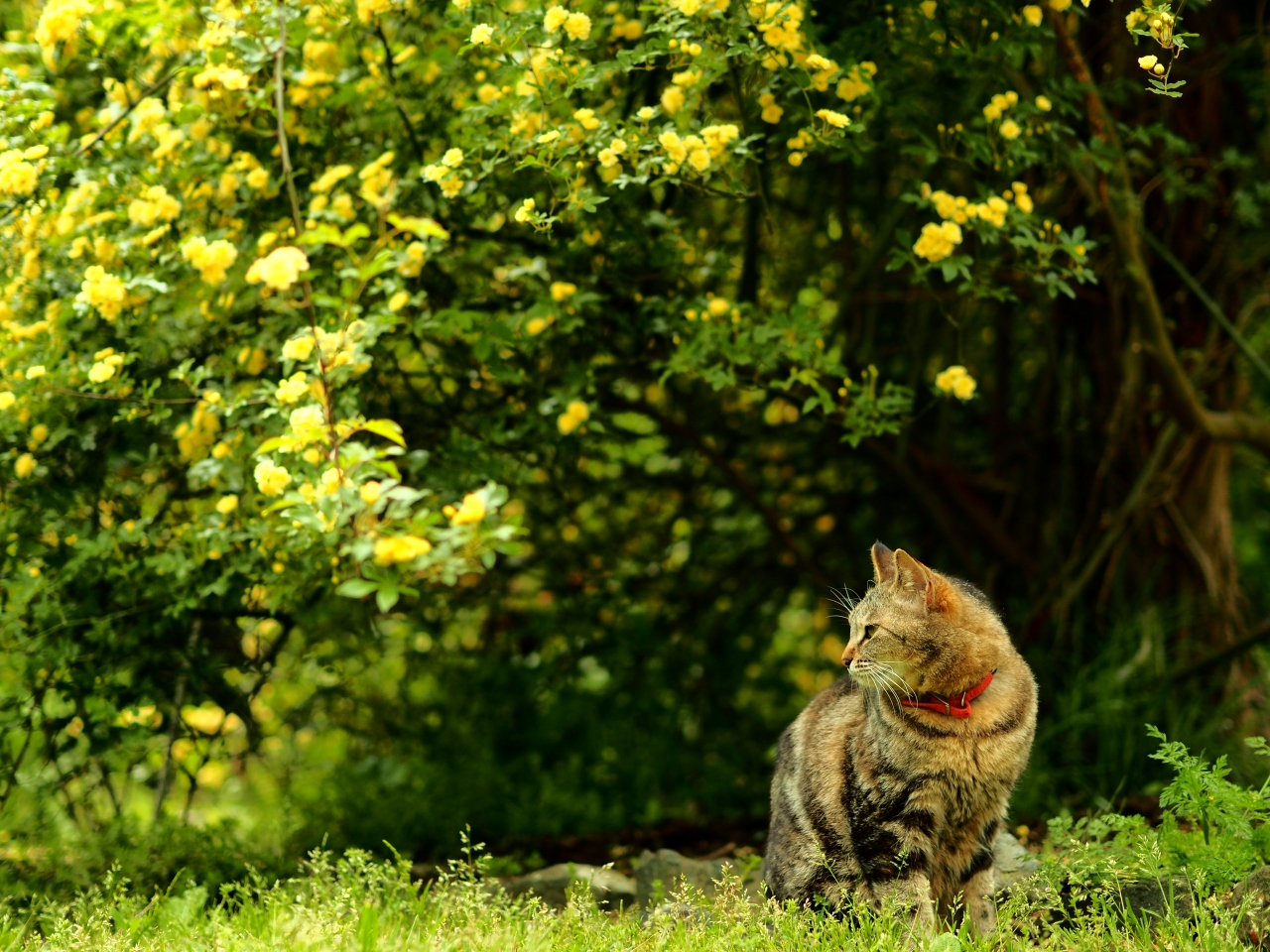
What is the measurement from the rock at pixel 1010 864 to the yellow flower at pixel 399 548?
1.80 m

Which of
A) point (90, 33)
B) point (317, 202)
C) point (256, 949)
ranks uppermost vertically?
point (90, 33)

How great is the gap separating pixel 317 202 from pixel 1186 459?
135 inches

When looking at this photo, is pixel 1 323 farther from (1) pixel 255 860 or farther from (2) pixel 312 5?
(1) pixel 255 860

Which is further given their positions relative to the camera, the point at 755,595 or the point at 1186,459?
the point at 755,595

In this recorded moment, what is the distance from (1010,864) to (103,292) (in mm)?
2751

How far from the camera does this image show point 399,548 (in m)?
1.93

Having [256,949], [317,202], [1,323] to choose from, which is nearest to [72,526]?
[1,323]

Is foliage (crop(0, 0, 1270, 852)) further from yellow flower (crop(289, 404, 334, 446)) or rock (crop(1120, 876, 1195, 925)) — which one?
rock (crop(1120, 876, 1195, 925))

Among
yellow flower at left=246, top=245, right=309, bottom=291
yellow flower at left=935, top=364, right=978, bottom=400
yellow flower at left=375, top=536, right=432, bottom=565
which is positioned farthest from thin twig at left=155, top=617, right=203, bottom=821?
yellow flower at left=935, top=364, right=978, bottom=400

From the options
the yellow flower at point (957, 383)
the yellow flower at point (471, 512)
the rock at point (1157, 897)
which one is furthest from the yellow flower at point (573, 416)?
the rock at point (1157, 897)

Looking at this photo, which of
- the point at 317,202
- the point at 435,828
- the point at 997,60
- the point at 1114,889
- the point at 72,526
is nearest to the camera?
the point at 1114,889

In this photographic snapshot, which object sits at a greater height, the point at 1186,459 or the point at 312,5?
the point at 312,5

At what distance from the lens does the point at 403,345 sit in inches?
143

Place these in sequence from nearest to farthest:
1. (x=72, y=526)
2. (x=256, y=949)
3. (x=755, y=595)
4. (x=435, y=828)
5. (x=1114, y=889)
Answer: (x=256, y=949), (x=1114, y=889), (x=72, y=526), (x=435, y=828), (x=755, y=595)
